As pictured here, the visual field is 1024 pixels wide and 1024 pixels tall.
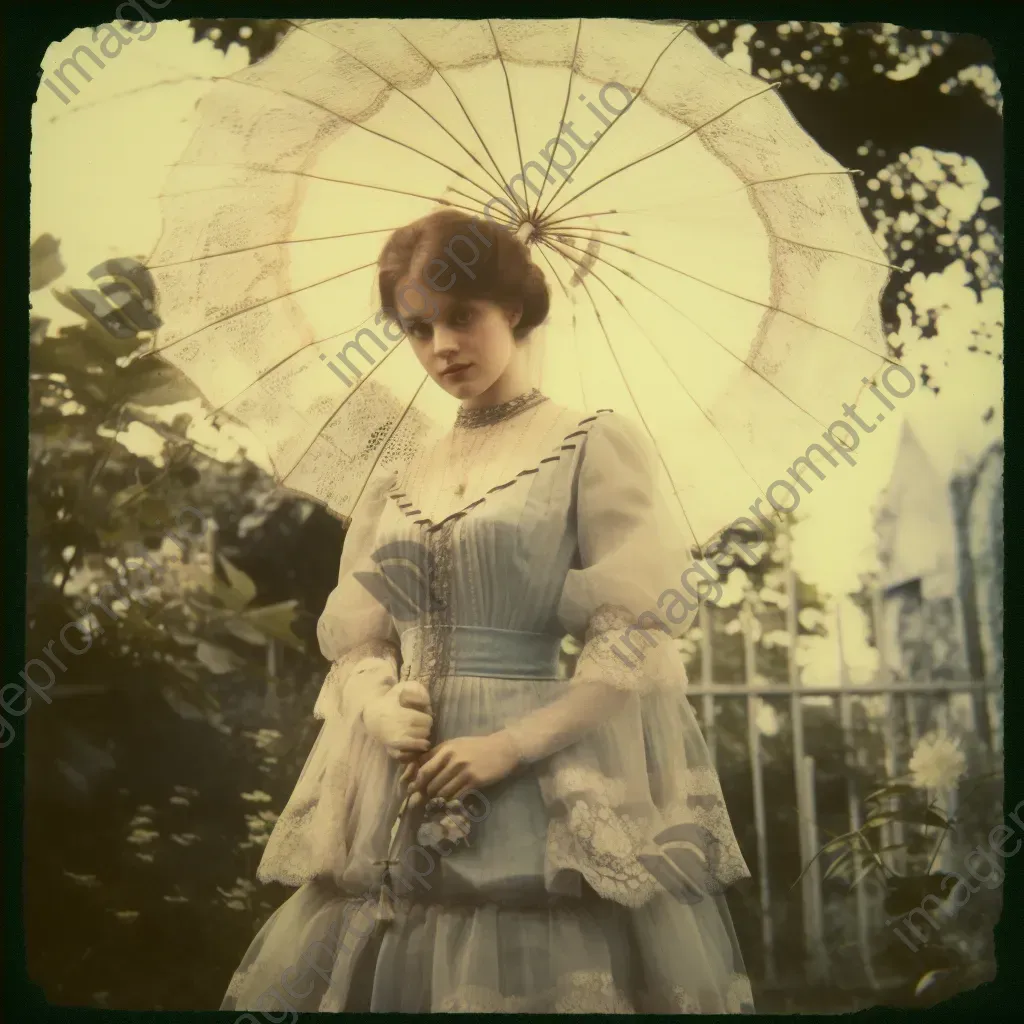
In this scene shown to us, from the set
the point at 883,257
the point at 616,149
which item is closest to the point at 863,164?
the point at 883,257

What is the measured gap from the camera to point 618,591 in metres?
2.03

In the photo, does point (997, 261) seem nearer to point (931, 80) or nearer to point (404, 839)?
point (931, 80)

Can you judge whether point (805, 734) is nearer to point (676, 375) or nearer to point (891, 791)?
point (891, 791)

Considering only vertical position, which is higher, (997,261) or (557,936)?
(997,261)

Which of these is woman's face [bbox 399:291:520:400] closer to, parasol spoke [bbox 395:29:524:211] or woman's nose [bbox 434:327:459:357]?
woman's nose [bbox 434:327:459:357]

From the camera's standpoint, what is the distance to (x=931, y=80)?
229 cm

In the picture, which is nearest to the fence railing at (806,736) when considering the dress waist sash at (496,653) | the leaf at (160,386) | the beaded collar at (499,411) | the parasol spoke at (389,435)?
the dress waist sash at (496,653)

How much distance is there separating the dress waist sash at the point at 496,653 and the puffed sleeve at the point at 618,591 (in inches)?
2.0

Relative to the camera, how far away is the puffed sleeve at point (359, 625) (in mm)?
2100

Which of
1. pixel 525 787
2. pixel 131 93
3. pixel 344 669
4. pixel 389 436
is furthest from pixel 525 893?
pixel 131 93

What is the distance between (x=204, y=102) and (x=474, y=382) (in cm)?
76

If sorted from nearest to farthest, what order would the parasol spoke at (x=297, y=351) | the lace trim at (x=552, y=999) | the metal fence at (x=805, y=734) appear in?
the lace trim at (x=552, y=999)
the metal fence at (x=805, y=734)
the parasol spoke at (x=297, y=351)

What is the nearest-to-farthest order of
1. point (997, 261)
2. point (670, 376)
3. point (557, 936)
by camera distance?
point (557, 936), point (670, 376), point (997, 261)

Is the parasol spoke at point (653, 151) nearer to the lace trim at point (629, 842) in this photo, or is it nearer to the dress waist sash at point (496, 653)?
the dress waist sash at point (496, 653)
